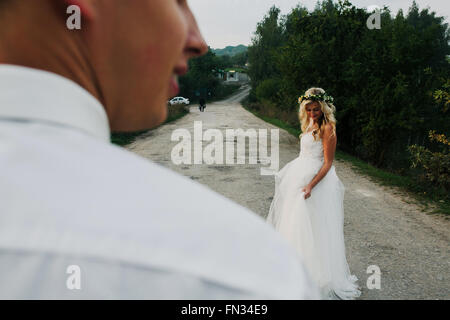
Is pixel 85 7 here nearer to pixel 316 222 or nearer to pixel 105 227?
pixel 105 227

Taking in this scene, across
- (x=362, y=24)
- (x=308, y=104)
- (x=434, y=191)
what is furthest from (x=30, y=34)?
(x=362, y=24)

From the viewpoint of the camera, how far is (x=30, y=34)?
437mm

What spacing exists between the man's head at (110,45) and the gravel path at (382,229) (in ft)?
12.7

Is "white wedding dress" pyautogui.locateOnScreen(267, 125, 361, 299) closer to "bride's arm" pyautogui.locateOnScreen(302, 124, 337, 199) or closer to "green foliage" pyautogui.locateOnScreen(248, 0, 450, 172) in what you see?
"bride's arm" pyautogui.locateOnScreen(302, 124, 337, 199)

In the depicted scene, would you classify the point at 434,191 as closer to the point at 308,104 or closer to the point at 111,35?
the point at 308,104

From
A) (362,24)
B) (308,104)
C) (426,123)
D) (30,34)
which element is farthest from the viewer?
(362,24)

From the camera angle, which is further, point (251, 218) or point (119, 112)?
point (119, 112)

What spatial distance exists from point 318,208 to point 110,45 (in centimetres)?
362

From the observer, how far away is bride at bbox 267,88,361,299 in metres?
3.65

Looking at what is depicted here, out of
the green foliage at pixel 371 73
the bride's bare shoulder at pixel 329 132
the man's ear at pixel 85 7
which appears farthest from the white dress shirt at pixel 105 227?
the green foliage at pixel 371 73

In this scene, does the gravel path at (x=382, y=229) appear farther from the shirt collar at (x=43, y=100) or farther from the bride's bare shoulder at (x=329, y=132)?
the shirt collar at (x=43, y=100)

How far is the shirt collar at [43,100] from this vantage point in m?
0.37

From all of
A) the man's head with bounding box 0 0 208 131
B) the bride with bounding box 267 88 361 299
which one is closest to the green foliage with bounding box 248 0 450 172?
the bride with bounding box 267 88 361 299
